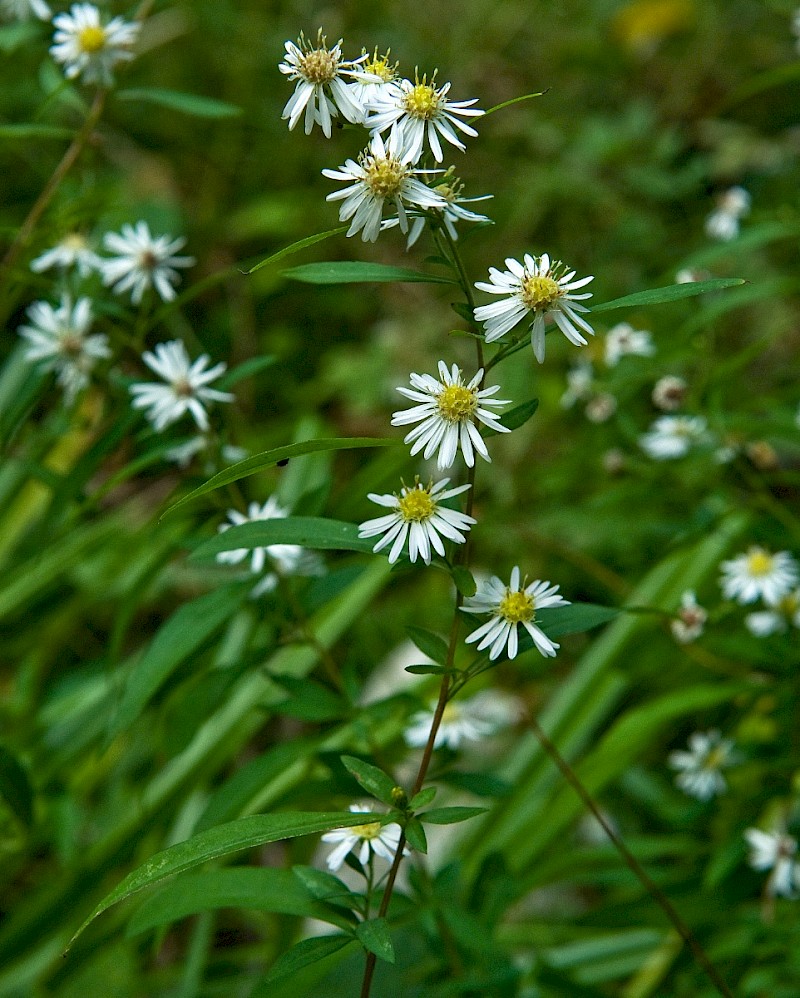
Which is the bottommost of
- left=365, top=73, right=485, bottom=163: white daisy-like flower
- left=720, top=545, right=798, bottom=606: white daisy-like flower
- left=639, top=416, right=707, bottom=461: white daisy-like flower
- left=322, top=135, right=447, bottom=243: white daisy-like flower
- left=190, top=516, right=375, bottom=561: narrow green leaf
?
left=190, top=516, right=375, bottom=561: narrow green leaf

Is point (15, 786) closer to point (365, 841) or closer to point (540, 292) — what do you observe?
point (365, 841)

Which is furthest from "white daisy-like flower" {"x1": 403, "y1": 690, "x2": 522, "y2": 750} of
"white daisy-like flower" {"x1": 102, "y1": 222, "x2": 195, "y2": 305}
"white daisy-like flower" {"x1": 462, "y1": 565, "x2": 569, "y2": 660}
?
"white daisy-like flower" {"x1": 102, "y1": 222, "x2": 195, "y2": 305}

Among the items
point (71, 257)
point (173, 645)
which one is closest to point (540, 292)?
point (173, 645)

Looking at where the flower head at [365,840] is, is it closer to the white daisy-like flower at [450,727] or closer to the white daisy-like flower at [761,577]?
the white daisy-like flower at [450,727]

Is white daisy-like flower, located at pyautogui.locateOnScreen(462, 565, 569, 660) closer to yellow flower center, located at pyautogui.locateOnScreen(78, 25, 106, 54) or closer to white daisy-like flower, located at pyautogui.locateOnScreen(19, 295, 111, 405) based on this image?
white daisy-like flower, located at pyautogui.locateOnScreen(19, 295, 111, 405)

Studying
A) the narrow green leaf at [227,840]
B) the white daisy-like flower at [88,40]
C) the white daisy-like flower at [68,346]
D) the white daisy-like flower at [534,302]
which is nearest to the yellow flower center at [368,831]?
the narrow green leaf at [227,840]

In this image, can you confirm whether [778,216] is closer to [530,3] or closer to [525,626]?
[525,626]
